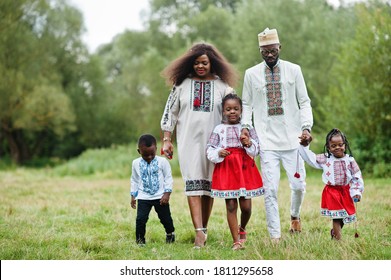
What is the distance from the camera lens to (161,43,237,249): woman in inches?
228

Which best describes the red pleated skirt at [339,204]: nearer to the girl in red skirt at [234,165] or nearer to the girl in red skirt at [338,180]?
the girl in red skirt at [338,180]

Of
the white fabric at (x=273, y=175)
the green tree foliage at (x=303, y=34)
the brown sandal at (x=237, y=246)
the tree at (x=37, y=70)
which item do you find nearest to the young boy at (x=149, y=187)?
the brown sandal at (x=237, y=246)

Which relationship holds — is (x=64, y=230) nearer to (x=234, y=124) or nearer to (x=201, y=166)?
(x=201, y=166)

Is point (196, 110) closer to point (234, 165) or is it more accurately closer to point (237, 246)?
point (234, 165)

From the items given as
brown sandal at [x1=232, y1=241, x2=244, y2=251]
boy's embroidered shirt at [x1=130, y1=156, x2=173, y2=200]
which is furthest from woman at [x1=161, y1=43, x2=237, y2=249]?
brown sandal at [x1=232, y1=241, x2=244, y2=251]

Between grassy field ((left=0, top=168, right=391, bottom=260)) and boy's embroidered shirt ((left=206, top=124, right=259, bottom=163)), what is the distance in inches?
37.6

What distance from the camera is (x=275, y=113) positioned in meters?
5.64

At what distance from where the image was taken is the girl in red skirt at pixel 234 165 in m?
5.39

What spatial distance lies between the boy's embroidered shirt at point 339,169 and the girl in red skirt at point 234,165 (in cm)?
61

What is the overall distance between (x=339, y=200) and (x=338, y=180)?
0.22 metres

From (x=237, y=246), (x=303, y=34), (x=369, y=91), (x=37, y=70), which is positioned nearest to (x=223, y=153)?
(x=237, y=246)

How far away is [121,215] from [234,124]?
10.3ft
